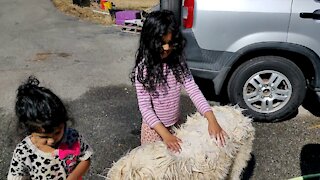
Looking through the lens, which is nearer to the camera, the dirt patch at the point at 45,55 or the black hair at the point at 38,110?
the black hair at the point at 38,110

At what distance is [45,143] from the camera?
7.25 feet

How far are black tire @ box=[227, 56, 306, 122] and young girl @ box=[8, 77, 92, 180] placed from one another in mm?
2870

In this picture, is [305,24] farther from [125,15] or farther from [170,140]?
[125,15]

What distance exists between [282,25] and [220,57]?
31.0 inches

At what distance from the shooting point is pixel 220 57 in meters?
4.80

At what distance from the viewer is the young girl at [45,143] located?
2027 mm

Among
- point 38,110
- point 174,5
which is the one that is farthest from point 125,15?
point 38,110

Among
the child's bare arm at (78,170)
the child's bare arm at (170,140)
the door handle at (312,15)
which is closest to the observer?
the child's bare arm at (78,170)

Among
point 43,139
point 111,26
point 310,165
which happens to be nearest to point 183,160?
point 43,139

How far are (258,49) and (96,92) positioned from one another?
97.8 inches

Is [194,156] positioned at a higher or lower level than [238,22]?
lower

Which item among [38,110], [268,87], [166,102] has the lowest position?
[268,87]

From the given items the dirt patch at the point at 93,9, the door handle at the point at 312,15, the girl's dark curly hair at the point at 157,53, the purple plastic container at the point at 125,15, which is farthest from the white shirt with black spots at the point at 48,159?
the dirt patch at the point at 93,9

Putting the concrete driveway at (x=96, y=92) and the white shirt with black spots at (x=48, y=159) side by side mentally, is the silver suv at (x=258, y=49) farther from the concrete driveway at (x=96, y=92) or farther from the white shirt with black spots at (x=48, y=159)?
the white shirt with black spots at (x=48, y=159)
